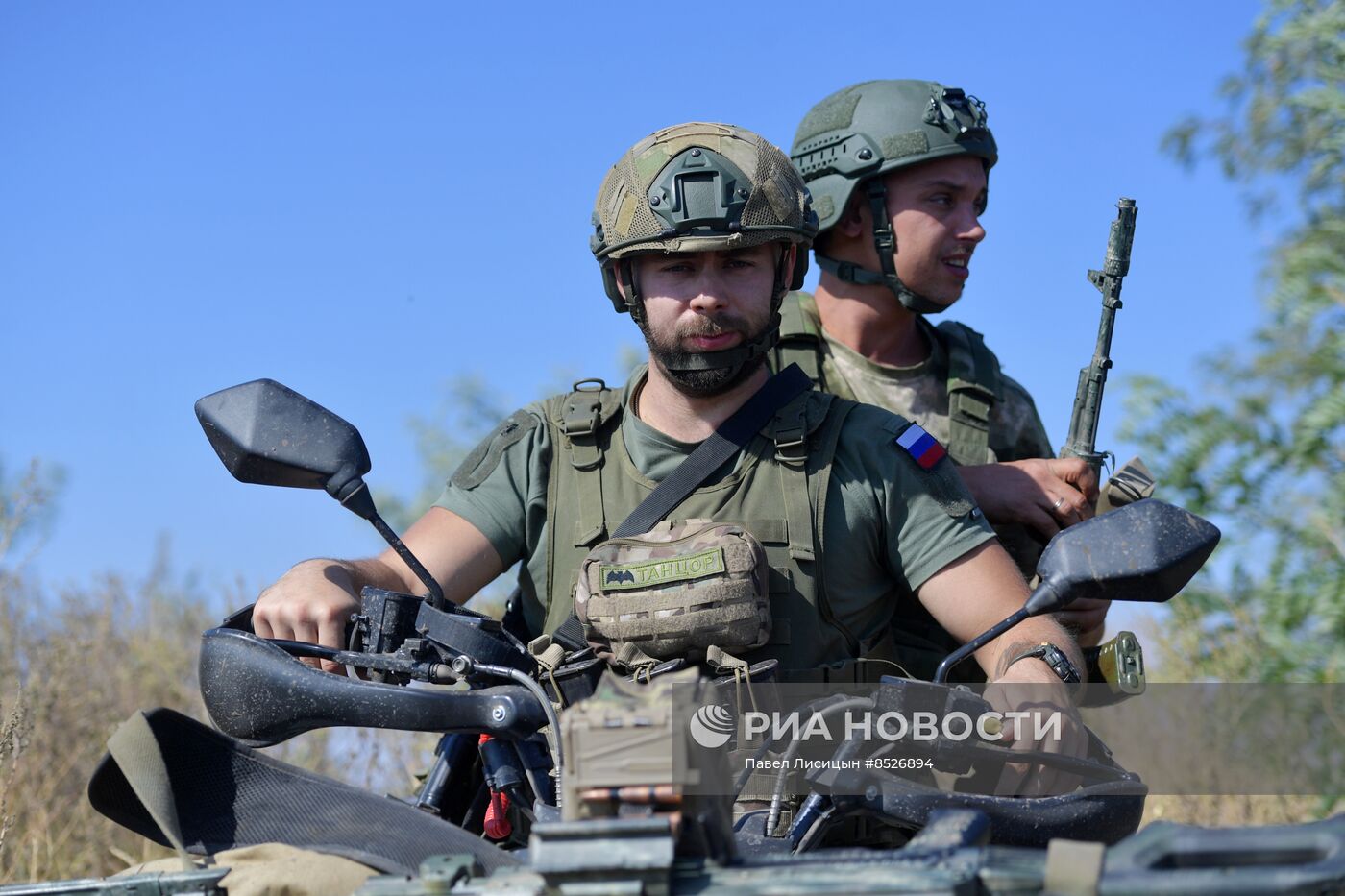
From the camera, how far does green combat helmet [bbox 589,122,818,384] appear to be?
4570 mm

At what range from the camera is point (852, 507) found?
4.62 meters

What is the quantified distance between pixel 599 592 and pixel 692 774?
5.15ft

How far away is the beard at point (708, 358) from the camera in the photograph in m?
4.68

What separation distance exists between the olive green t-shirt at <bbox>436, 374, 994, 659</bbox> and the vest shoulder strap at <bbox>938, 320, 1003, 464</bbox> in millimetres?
1531

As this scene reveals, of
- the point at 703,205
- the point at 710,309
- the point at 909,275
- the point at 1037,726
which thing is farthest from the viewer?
the point at 909,275

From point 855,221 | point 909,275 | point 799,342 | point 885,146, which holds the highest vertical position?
point 885,146

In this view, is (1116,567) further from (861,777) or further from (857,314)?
(857,314)

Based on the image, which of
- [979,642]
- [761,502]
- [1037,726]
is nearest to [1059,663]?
[1037,726]

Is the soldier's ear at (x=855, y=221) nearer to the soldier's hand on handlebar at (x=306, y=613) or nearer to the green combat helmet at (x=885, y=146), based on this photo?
the green combat helmet at (x=885, y=146)

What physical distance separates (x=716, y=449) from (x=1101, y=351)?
2.11 metres

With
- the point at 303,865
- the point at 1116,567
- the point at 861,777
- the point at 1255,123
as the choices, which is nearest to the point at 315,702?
the point at 303,865

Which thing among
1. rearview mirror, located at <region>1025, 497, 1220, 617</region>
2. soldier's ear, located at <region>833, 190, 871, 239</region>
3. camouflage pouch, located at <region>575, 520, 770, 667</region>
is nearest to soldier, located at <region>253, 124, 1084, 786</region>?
camouflage pouch, located at <region>575, 520, 770, 667</region>

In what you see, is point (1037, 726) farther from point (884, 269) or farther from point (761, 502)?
point (884, 269)

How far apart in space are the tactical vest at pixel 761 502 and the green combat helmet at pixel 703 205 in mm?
276
